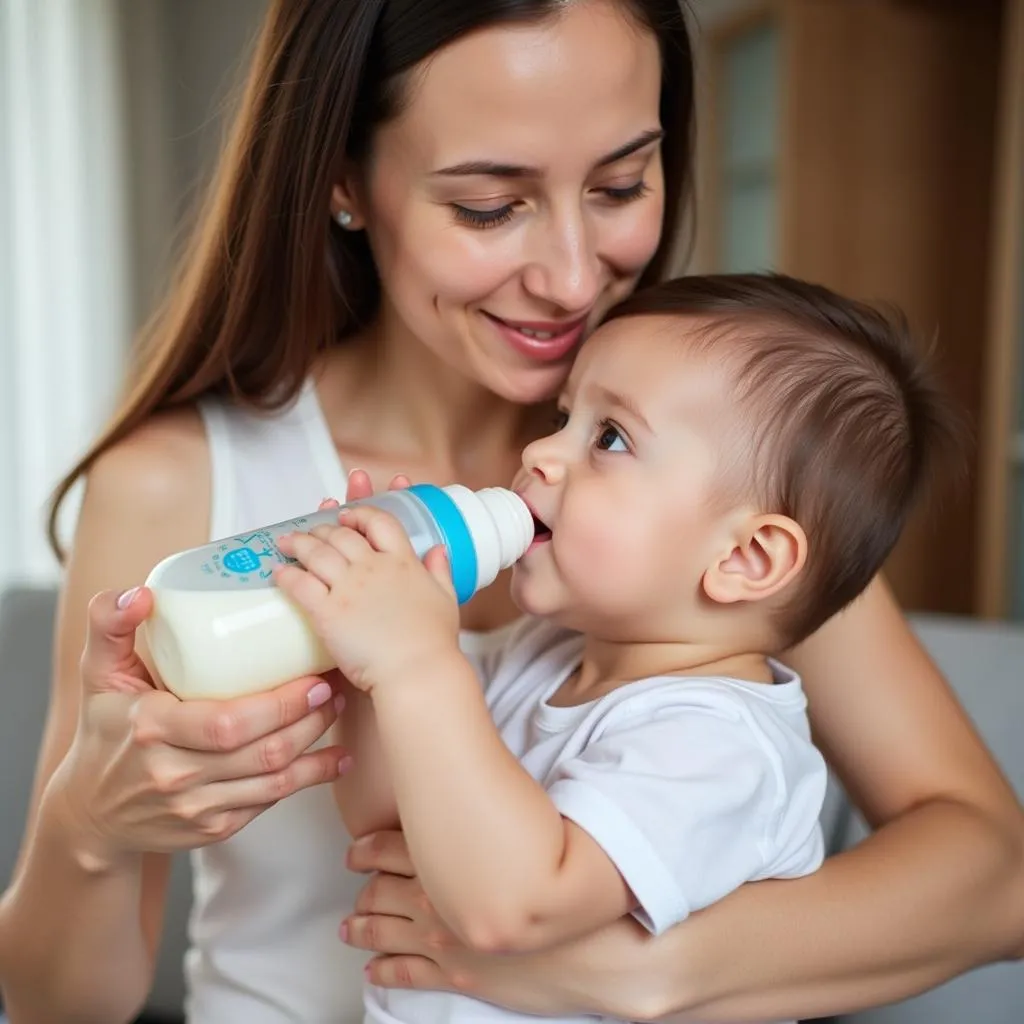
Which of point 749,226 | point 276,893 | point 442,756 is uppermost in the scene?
point 442,756

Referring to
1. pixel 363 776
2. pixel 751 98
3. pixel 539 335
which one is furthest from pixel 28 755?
pixel 751 98

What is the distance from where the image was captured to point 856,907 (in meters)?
0.98

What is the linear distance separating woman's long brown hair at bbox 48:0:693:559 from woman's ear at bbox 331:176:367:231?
0.09 ft

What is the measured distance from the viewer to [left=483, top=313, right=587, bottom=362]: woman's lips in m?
1.14

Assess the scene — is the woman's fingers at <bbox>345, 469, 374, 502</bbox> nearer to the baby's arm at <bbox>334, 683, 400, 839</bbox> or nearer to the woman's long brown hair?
the baby's arm at <bbox>334, 683, 400, 839</bbox>

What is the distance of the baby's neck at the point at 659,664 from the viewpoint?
1.00 m

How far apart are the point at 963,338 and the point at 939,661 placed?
2.57 meters

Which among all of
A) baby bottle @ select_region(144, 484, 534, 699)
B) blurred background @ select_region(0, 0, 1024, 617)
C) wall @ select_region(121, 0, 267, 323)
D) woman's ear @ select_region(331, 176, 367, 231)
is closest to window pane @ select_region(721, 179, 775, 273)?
blurred background @ select_region(0, 0, 1024, 617)

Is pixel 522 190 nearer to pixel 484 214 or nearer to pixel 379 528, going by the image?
pixel 484 214

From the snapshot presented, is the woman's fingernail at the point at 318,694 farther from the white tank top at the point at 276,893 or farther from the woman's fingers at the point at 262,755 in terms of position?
the white tank top at the point at 276,893

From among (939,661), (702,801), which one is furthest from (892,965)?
(939,661)

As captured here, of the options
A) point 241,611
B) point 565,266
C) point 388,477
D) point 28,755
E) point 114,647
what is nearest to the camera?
point 241,611

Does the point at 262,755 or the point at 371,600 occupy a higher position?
the point at 371,600

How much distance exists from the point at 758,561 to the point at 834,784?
593mm
